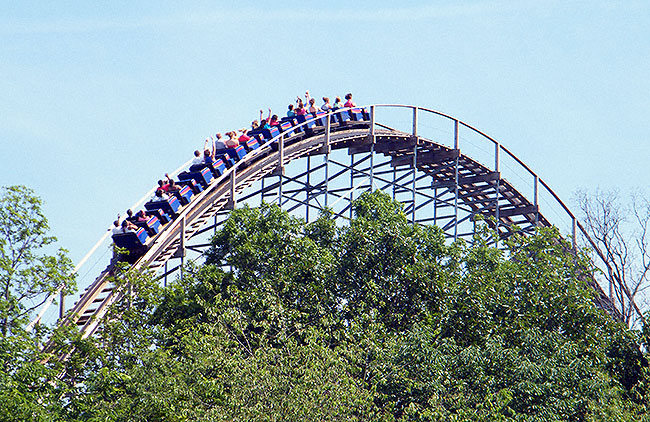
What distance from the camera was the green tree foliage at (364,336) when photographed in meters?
17.2

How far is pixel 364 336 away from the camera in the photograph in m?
19.2

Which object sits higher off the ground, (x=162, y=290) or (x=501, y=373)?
(x=501, y=373)

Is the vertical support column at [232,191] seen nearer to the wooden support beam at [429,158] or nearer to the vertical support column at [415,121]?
the vertical support column at [415,121]

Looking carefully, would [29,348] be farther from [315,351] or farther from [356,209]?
[356,209]

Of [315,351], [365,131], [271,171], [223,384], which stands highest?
[365,131]

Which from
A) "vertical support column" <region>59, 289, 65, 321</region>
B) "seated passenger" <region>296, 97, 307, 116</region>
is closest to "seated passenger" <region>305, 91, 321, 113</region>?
"seated passenger" <region>296, 97, 307, 116</region>

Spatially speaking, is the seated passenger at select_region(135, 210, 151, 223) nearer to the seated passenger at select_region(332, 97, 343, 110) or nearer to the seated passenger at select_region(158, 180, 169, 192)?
the seated passenger at select_region(158, 180, 169, 192)

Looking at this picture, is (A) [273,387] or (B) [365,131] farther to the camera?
(B) [365,131]

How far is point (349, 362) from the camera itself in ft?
61.0

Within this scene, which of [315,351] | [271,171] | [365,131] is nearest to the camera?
[315,351]

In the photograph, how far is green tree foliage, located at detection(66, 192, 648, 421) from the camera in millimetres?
17156

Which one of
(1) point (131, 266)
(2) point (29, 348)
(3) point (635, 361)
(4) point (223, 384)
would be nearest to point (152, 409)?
(4) point (223, 384)

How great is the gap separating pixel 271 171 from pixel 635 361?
9.16 m

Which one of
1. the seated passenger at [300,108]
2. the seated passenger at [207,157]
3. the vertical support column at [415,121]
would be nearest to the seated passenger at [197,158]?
the seated passenger at [207,157]
